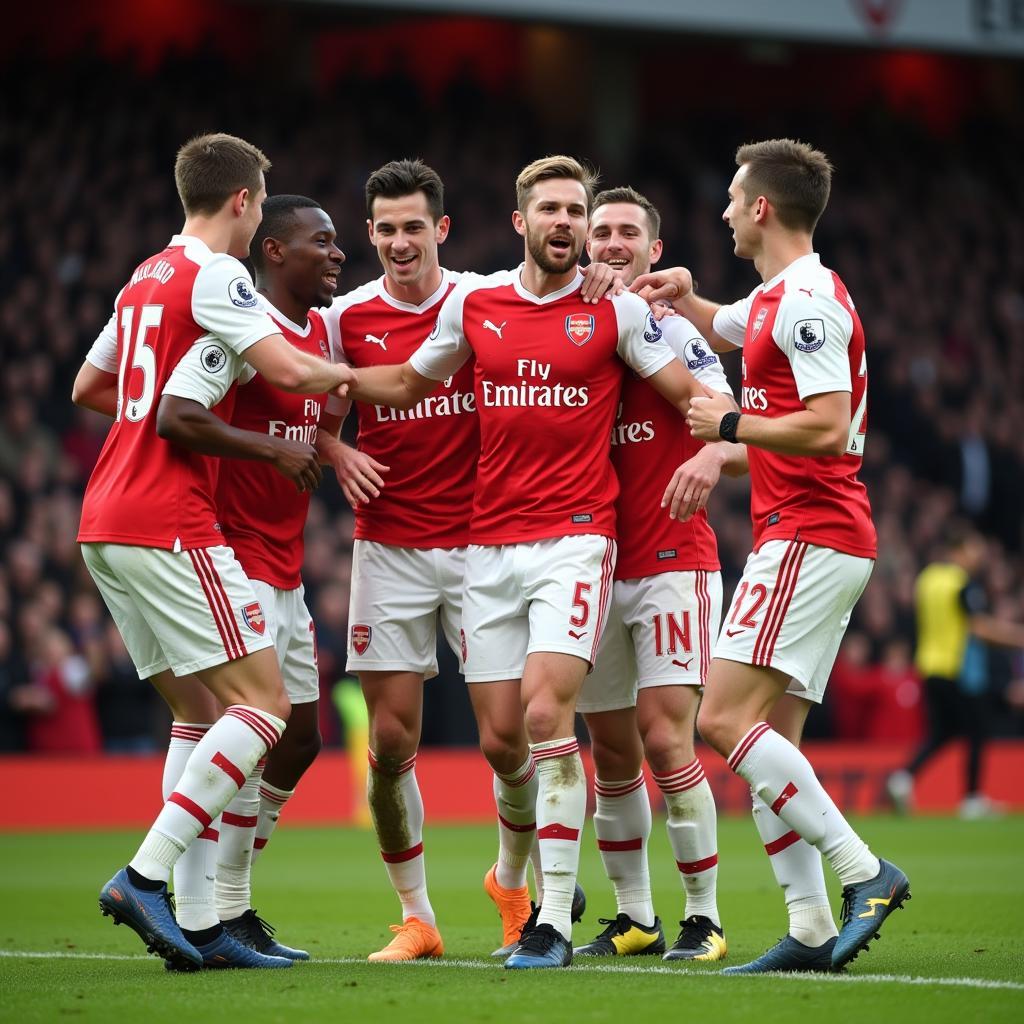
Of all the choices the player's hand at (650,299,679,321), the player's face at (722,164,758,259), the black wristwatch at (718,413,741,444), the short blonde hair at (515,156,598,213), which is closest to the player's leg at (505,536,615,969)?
the black wristwatch at (718,413,741,444)

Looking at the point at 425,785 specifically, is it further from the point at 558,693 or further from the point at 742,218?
the point at 742,218

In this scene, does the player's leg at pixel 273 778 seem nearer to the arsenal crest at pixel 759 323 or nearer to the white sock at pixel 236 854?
the white sock at pixel 236 854

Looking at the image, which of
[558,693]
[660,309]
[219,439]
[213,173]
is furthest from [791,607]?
[213,173]

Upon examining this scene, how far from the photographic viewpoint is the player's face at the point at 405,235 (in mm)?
7281

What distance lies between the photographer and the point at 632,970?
6.30 m

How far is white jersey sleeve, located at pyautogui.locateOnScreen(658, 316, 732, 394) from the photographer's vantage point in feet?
23.2

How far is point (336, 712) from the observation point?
1680 centimetres

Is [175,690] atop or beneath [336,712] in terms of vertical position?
atop

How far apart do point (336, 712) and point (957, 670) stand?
588cm

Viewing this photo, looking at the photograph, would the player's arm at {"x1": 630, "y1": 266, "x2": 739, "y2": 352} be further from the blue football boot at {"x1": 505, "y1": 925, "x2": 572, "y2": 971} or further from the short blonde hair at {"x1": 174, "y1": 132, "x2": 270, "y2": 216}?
the blue football boot at {"x1": 505, "y1": 925, "x2": 572, "y2": 971}

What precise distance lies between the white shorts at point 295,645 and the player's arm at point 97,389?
996 mm

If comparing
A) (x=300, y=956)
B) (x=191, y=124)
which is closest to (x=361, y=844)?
(x=300, y=956)

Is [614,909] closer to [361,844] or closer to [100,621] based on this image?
[361,844]

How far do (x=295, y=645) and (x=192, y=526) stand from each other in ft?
3.37
